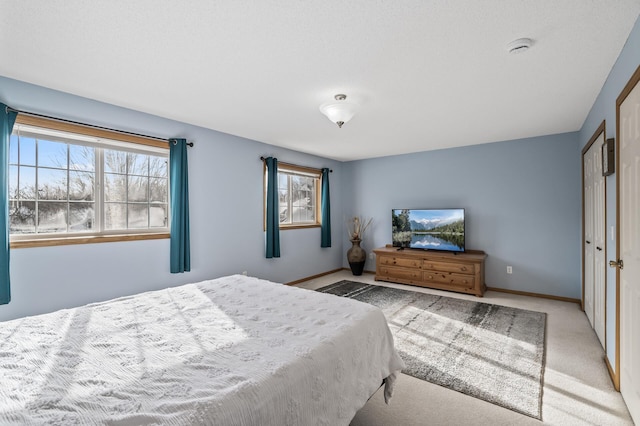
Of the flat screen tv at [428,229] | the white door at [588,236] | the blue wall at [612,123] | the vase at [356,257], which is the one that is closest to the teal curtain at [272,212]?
the vase at [356,257]

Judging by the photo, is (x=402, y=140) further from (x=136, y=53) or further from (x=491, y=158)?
(x=136, y=53)

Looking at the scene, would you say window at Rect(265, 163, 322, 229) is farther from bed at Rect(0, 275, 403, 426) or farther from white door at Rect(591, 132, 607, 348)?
white door at Rect(591, 132, 607, 348)

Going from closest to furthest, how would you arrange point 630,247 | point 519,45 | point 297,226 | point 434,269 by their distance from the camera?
point 630,247 → point 519,45 → point 434,269 → point 297,226

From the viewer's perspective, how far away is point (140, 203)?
11.3 ft

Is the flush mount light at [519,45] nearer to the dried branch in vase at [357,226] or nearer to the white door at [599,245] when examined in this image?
the white door at [599,245]

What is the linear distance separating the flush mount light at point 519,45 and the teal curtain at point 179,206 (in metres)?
3.30

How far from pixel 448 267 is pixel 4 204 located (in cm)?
518

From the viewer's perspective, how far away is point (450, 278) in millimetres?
4734

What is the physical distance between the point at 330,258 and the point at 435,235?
2.11 m

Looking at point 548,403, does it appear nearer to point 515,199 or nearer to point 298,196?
point 515,199

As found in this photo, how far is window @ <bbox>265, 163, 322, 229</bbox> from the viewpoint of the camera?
17.4 feet

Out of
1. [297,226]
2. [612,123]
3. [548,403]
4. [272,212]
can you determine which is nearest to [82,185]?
[272,212]

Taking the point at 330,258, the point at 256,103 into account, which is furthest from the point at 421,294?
the point at 256,103

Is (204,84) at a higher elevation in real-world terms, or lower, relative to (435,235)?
higher
